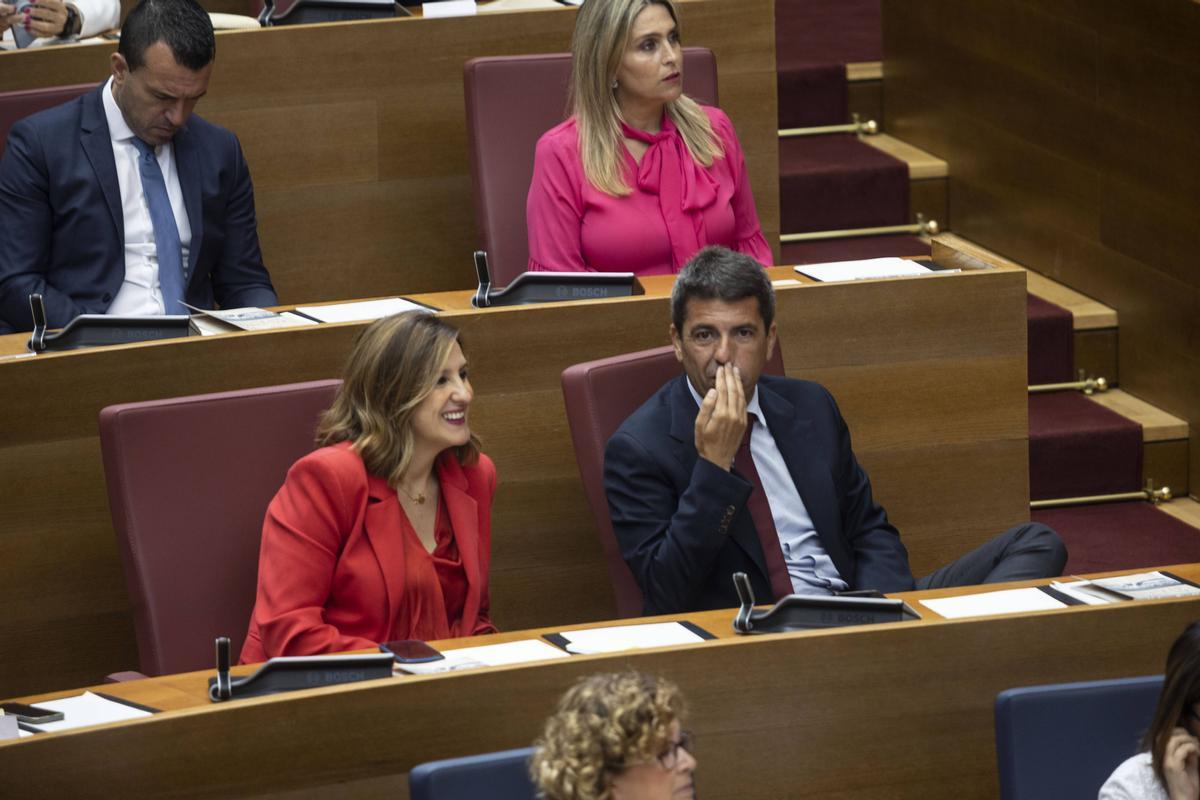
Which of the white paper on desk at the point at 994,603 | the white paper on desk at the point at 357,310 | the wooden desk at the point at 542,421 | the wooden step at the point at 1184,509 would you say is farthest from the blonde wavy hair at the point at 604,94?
the white paper on desk at the point at 994,603

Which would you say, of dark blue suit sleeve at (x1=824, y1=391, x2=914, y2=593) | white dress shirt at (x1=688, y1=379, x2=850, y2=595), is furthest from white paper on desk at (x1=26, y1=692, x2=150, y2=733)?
dark blue suit sleeve at (x1=824, y1=391, x2=914, y2=593)

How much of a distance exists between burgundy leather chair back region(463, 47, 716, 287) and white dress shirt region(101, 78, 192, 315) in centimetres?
47

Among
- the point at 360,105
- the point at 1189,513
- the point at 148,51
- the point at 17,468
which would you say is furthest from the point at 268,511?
the point at 1189,513

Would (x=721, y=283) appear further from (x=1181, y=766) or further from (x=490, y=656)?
(x=1181, y=766)

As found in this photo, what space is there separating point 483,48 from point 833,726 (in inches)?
66.5

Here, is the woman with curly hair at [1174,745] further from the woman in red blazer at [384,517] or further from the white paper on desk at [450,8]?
the white paper on desk at [450,8]

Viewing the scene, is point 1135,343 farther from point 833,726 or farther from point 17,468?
point 17,468

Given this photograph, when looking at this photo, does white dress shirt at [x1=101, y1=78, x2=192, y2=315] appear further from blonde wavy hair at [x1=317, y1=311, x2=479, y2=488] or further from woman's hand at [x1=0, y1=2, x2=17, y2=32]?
blonde wavy hair at [x1=317, y1=311, x2=479, y2=488]

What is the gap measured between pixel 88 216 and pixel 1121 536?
63.0 inches

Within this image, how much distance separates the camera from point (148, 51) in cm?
255

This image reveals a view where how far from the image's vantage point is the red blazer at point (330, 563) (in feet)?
6.40

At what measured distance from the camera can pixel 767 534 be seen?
2.18m

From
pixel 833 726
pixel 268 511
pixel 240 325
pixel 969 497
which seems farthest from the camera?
pixel 969 497

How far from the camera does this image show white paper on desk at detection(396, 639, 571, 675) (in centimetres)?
170
